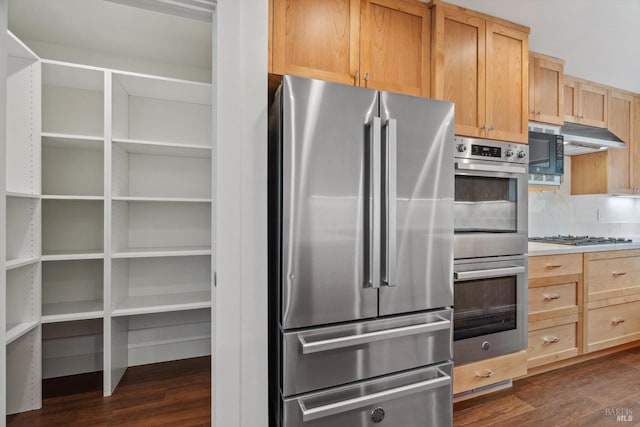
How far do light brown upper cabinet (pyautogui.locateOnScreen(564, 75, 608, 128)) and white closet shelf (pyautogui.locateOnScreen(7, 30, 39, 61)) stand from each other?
12.7 feet

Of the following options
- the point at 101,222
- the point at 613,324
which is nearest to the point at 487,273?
the point at 613,324

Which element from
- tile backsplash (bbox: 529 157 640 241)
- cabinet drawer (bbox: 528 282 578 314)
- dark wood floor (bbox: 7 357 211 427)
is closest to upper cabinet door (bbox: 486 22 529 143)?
cabinet drawer (bbox: 528 282 578 314)

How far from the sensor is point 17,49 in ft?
5.67

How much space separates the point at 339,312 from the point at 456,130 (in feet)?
4.20

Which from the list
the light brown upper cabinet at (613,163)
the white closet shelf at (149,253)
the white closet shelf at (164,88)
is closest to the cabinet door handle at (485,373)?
the white closet shelf at (149,253)

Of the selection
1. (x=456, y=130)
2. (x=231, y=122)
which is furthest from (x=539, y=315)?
(x=231, y=122)

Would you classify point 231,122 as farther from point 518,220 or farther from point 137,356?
point 137,356

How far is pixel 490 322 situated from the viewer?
1.89 metres

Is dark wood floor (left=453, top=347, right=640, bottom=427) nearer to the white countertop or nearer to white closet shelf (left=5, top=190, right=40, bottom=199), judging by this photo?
the white countertop

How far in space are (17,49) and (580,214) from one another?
4707 millimetres

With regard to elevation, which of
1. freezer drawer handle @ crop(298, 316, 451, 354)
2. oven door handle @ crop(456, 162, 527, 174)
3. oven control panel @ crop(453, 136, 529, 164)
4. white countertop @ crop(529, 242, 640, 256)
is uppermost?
oven control panel @ crop(453, 136, 529, 164)

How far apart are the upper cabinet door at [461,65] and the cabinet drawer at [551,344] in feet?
4.90

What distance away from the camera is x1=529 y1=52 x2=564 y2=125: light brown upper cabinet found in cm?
227

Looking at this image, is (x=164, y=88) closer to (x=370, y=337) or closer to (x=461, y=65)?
(x=461, y=65)
